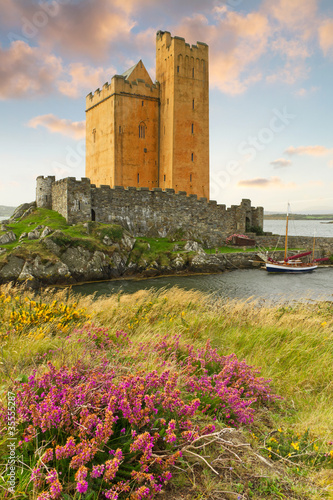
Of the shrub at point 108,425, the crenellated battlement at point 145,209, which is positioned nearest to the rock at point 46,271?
the crenellated battlement at point 145,209

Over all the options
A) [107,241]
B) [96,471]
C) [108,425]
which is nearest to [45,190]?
[107,241]

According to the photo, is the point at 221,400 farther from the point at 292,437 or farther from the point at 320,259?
the point at 320,259

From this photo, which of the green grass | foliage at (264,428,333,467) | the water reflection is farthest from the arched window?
foliage at (264,428,333,467)

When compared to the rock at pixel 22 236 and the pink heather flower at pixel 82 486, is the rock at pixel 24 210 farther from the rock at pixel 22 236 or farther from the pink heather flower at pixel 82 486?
the pink heather flower at pixel 82 486

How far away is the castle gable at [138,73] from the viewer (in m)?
37.2

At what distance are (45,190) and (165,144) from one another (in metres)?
13.8

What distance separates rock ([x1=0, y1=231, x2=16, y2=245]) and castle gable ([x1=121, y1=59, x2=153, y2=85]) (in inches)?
901

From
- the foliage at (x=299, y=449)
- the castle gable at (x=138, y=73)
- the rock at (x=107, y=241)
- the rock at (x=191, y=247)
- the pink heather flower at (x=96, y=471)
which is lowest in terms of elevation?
the foliage at (x=299, y=449)

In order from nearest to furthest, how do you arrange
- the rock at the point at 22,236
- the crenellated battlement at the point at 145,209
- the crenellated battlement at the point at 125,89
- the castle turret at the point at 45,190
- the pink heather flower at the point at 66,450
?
1. the pink heather flower at the point at 66,450
2. the rock at the point at 22,236
3. the crenellated battlement at the point at 145,209
4. the castle turret at the point at 45,190
5. the crenellated battlement at the point at 125,89

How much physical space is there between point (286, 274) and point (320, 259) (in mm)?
8281

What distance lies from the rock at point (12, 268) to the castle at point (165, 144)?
11.3 m

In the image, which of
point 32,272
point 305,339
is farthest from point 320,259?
point 305,339

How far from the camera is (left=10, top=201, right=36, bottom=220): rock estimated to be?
3231cm

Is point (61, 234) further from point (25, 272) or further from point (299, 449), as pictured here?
point (299, 449)
